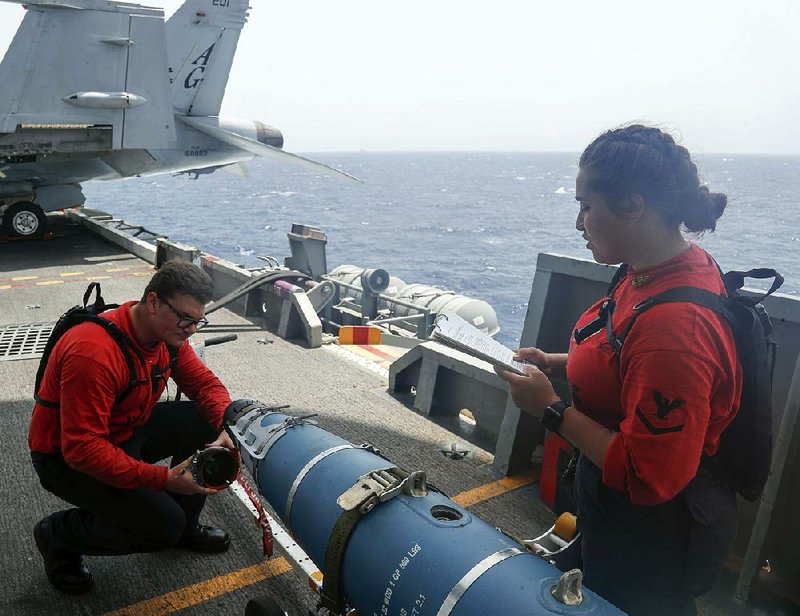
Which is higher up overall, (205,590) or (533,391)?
(533,391)

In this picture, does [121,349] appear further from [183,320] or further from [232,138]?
[232,138]

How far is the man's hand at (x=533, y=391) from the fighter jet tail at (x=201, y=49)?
55.7 feet

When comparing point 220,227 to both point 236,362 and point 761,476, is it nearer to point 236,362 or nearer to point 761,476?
point 236,362

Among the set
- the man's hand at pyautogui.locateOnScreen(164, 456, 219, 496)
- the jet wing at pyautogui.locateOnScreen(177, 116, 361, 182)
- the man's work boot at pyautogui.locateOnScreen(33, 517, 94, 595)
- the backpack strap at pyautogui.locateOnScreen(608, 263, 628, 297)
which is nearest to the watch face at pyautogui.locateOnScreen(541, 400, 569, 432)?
the backpack strap at pyautogui.locateOnScreen(608, 263, 628, 297)

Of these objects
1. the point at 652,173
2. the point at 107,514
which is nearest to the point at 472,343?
the point at 652,173

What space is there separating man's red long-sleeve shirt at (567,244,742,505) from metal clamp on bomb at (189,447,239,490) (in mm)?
1779

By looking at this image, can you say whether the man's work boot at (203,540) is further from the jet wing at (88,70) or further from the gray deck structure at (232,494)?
the jet wing at (88,70)

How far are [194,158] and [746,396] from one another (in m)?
17.0

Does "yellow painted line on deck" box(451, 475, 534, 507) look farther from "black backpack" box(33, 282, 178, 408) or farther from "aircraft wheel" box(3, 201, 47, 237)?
"aircraft wheel" box(3, 201, 47, 237)

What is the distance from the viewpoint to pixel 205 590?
3131 mm

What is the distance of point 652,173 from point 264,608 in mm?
2294

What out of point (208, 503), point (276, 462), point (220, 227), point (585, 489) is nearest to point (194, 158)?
point (208, 503)

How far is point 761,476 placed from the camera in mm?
1871

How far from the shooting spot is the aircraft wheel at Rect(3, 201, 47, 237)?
1316 cm
